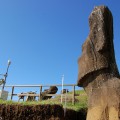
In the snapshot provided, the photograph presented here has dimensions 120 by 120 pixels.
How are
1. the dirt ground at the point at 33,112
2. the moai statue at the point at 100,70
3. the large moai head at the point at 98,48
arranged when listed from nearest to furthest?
1. the moai statue at the point at 100,70
2. the large moai head at the point at 98,48
3. the dirt ground at the point at 33,112

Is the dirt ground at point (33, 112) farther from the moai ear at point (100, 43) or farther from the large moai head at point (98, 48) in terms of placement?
the moai ear at point (100, 43)

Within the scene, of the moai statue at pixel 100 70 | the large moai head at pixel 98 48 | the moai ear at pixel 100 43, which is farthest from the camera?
the moai ear at pixel 100 43

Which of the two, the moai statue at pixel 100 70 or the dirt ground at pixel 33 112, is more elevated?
the moai statue at pixel 100 70

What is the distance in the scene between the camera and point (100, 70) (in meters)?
9.14

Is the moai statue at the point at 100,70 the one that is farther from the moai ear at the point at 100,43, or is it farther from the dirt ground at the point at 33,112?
the dirt ground at the point at 33,112

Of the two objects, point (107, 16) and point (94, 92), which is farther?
point (107, 16)

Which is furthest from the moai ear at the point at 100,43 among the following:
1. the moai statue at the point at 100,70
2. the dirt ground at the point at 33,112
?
the dirt ground at the point at 33,112

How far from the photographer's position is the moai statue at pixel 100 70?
844cm

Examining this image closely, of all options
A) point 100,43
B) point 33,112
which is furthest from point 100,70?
point 33,112

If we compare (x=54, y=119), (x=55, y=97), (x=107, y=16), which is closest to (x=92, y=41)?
(x=107, y=16)

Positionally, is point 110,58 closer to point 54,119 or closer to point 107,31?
point 107,31

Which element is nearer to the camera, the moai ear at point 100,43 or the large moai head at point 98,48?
the large moai head at point 98,48

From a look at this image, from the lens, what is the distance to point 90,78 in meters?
9.30

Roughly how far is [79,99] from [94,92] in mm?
8707
